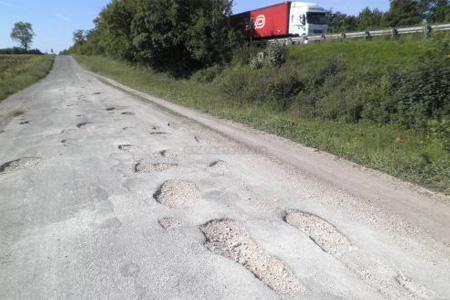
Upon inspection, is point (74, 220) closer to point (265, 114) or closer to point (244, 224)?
point (244, 224)

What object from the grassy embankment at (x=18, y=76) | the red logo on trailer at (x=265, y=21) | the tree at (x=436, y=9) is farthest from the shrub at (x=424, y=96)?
the tree at (x=436, y=9)

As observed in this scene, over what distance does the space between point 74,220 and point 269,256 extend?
229 cm

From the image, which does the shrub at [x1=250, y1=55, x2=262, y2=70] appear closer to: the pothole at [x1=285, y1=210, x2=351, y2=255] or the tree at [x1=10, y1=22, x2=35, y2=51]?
the pothole at [x1=285, y1=210, x2=351, y2=255]

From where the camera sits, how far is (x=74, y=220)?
14.0 ft

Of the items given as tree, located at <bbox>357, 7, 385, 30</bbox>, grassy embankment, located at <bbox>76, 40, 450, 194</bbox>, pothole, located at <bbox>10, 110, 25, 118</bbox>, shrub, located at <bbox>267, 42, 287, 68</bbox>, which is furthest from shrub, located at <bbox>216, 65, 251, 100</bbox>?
tree, located at <bbox>357, 7, 385, 30</bbox>

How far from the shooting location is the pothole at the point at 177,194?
189 inches

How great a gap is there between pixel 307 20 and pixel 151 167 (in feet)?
65.3

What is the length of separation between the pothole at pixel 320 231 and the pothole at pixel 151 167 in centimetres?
247

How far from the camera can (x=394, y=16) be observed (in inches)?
1725

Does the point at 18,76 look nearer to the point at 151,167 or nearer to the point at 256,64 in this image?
the point at 256,64

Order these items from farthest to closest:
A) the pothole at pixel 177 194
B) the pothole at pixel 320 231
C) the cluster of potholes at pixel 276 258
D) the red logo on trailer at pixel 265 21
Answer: the red logo on trailer at pixel 265 21, the pothole at pixel 177 194, the pothole at pixel 320 231, the cluster of potholes at pixel 276 258

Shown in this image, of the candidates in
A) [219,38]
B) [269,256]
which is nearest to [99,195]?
[269,256]

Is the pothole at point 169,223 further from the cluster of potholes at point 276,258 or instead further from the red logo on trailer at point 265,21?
the red logo on trailer at point 265,21

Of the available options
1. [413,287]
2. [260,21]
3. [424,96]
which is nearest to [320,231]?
[413,287]
